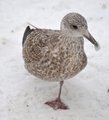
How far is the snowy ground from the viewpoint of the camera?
4.98m

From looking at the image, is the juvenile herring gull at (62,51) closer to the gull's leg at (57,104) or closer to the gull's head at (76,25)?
the gull's head at (76,25)

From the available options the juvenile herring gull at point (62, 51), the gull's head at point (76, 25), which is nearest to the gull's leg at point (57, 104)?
the juvenile herring gull at point (62, 51)

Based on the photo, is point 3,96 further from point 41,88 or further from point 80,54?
point 80,54

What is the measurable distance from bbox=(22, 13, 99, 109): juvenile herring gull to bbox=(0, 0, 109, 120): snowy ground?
0.52 meters

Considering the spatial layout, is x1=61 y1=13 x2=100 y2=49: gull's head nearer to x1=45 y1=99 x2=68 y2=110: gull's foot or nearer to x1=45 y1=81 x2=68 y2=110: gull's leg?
x1=45 y1=81 x2=68 y2=110: gull's leg

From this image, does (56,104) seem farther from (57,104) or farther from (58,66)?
(58,66)

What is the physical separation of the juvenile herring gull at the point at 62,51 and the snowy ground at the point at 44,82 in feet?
1.71

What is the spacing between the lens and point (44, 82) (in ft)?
17.9

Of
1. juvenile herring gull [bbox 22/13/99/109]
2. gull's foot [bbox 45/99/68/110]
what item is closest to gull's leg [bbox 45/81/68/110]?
gull's foot [bbox 45/99/68/110]

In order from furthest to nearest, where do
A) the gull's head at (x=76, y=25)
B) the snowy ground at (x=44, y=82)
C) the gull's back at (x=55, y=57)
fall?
the snowy ground at (x=44, y=82) → the gull's back at (x=55, y=57) → the gull's head at (x=76, y=25)

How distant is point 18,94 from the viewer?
5.20 meters

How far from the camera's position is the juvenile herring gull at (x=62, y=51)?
4465 millimetres

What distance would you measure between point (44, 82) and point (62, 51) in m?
1.01

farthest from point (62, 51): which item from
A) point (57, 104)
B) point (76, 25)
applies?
point (57, 104)
